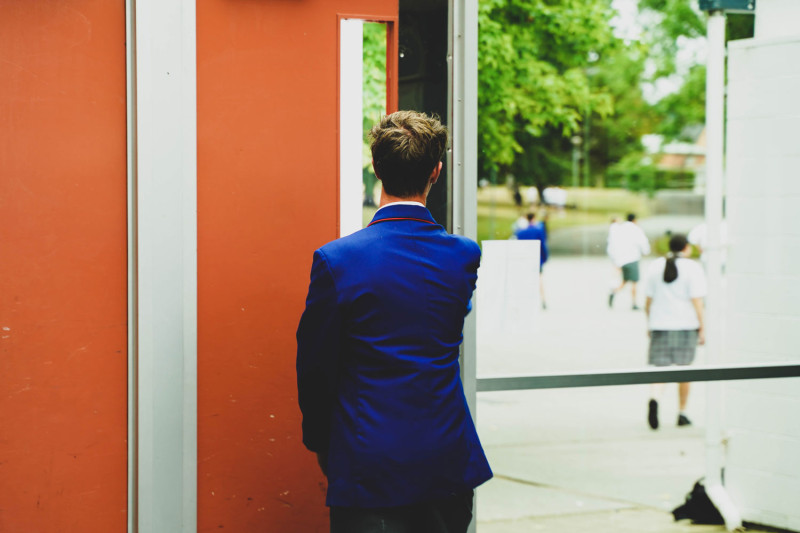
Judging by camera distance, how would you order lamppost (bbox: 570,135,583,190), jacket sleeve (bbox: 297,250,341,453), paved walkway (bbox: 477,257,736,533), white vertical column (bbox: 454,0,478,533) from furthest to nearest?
lamppost (bbox: 570,135,583,190) → paved walkway (bbox: 477,257,736,533) → white vertical column (bbox: 454,0,478,533) → jacket sleeve (bbox: 297,250,341,453)

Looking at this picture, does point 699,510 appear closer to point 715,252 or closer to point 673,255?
point 715,252

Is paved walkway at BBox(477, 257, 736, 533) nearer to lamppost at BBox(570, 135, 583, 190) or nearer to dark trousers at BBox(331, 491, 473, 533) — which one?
dark trousers at BBox(331, 491, 473, 533)

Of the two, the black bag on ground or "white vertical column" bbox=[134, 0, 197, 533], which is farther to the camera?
the black bag on ground

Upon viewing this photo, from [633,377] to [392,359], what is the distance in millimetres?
1686

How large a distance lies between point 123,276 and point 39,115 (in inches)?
21.6

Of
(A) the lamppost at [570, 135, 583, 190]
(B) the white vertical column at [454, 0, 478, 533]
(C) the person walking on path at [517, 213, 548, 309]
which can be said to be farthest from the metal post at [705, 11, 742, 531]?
(A) the lamppost at [570, 135, 583, 190]

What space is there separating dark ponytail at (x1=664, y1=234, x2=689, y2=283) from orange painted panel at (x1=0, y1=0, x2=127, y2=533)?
548 centimetres

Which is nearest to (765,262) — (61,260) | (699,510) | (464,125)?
(699,510)

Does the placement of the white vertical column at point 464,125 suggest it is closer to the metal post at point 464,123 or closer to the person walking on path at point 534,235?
the metal post at point 464,123

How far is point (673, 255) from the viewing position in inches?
295

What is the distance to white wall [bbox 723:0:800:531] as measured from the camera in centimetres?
486

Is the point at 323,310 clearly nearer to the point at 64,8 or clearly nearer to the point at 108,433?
the point at 108,433

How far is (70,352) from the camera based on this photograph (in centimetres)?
275

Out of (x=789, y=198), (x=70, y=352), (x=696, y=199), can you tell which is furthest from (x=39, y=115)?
(x=696, y=199)
